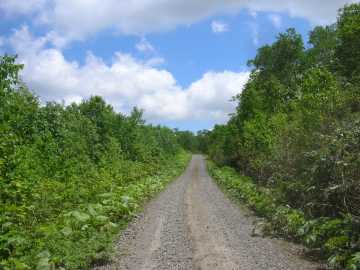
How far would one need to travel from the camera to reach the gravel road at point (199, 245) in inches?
338

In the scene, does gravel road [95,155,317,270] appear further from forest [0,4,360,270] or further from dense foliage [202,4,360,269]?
dense foliage [202,4,360,269]

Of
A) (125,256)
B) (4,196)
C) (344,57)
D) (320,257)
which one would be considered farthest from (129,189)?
(344,57)

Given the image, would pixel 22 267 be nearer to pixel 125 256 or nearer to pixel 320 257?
pixel 125 256

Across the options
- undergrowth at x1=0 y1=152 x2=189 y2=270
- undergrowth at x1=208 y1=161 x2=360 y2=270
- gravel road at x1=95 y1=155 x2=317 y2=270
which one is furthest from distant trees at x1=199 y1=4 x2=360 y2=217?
undergrowth at x1=0 y1=152 x2=189 y2=270

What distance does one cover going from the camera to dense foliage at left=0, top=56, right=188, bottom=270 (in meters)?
8.30

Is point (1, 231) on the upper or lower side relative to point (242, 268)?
upper

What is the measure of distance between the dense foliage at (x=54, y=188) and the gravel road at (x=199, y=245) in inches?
27.0

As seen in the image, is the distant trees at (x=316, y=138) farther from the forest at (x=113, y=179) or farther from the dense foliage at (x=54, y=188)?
the dense foliage at (x=54, y=188)

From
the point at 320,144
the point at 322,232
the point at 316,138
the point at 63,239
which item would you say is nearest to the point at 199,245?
the point at 322,232

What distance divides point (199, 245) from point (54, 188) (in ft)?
19.7

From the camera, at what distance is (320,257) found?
9.36 m

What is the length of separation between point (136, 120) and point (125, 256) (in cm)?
3018

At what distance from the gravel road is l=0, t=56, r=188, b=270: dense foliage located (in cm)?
69

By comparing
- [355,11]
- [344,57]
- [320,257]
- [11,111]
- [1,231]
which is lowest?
[320,257]
